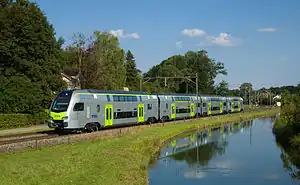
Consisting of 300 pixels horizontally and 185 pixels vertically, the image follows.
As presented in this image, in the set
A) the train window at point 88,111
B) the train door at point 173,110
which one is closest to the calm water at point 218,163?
the train window at point 88,111

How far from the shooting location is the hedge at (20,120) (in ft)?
123

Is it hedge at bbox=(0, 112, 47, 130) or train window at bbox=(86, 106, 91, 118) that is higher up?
train window at bbox=(86, 106, 91, 118)

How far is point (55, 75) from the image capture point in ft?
152

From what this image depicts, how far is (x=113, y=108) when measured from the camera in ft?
115

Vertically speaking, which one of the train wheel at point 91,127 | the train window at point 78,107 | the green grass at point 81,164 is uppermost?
the train window at point 78,107

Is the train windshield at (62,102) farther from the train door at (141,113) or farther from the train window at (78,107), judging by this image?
the train door at (141,113)

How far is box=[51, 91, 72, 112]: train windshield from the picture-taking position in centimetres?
2893

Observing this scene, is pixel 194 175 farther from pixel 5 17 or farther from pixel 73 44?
pixel 73 44

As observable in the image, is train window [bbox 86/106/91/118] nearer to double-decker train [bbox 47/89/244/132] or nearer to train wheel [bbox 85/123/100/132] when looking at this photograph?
double-decker train [bbox 47/89/244/132]

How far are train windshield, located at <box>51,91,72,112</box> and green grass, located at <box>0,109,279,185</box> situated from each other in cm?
396

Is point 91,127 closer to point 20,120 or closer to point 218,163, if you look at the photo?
point 218,163

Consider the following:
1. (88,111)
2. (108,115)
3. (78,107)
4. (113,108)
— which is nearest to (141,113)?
(113,108)

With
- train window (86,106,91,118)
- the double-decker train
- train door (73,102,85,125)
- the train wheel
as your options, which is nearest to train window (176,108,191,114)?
the double-decker train

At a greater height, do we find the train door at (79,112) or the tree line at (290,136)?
the train door at (79,112)
